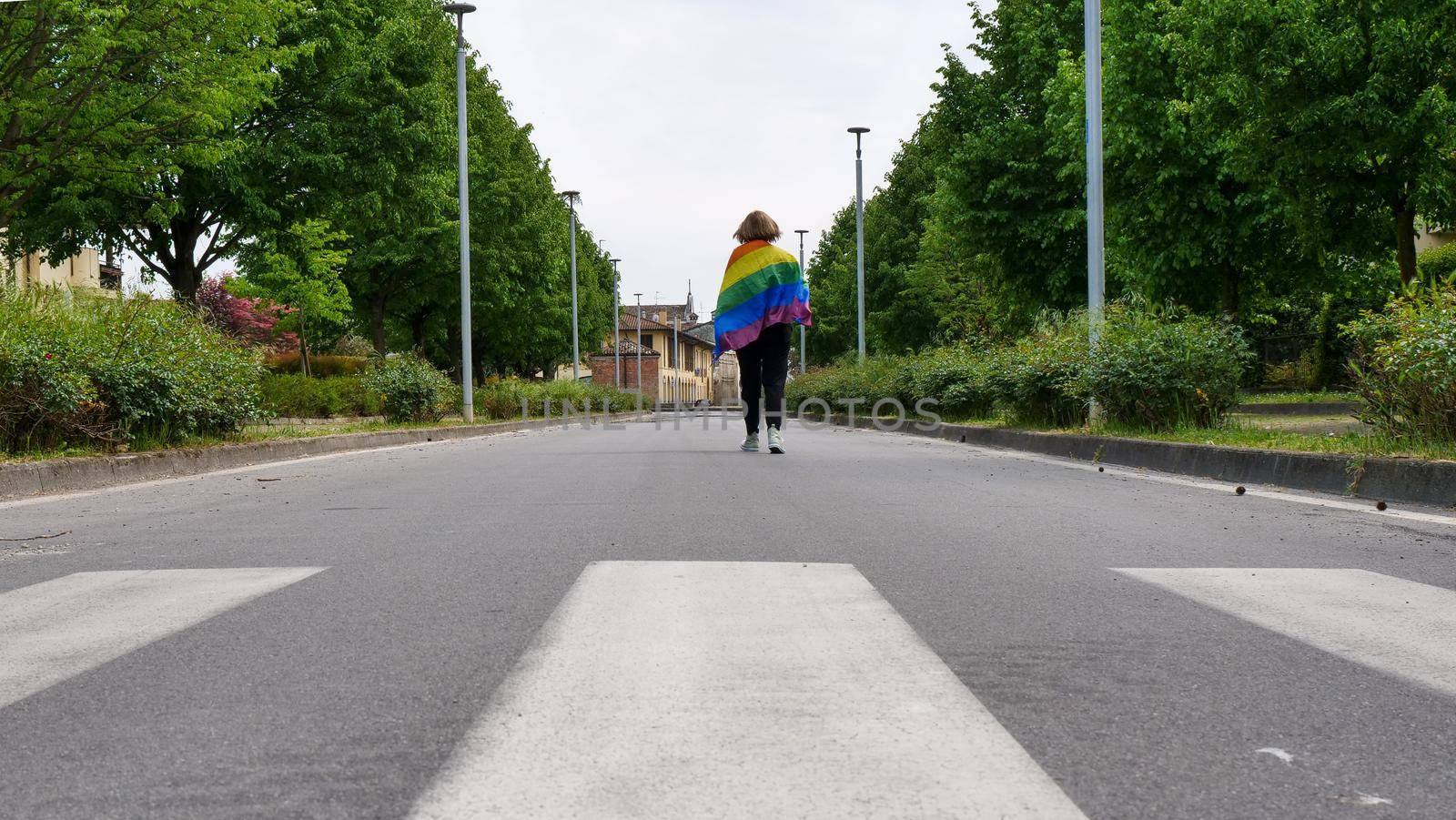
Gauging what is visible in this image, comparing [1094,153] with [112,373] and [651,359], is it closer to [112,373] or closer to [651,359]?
[112,373]

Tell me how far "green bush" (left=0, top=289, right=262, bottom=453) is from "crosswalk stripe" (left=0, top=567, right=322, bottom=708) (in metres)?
5.56

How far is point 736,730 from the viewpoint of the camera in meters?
2.32

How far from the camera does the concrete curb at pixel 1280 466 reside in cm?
668

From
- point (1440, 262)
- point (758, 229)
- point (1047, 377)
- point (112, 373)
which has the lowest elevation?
point (1047, 377)

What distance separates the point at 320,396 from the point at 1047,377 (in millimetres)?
15258

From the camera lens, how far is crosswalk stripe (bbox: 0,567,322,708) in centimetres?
294

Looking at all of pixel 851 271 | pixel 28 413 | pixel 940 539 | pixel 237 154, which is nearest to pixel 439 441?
pixel 237 154

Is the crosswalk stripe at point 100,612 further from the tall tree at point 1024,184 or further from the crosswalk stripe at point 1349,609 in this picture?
the tall tree at point 1024,184

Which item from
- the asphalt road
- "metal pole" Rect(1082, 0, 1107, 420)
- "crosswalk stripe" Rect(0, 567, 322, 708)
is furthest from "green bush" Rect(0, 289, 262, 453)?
"metal pole" Rect(1082, 0, 1107, 420)

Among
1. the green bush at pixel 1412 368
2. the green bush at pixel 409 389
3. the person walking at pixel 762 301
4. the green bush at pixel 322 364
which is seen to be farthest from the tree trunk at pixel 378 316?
the green bush at pixel 1412 368

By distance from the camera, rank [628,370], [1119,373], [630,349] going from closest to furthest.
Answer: [1119,373] < [628,370] < [630,349]

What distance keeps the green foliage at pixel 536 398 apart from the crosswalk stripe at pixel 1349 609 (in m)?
25.4

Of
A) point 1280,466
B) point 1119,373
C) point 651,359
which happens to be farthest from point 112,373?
point 651,359

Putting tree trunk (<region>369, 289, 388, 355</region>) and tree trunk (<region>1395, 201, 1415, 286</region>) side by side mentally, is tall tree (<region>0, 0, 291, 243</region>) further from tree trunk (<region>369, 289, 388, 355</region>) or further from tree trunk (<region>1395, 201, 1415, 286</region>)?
tree trunk (<region>369, 289, 388, 355</region>)
